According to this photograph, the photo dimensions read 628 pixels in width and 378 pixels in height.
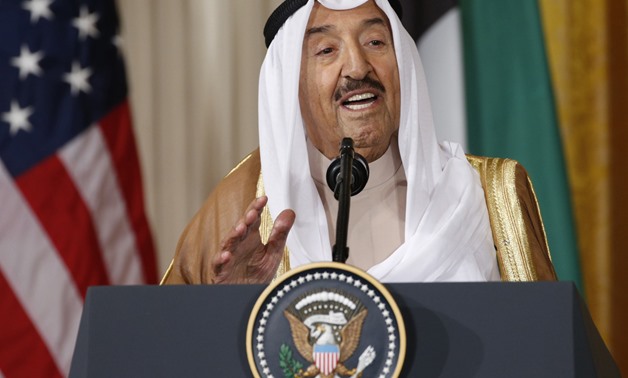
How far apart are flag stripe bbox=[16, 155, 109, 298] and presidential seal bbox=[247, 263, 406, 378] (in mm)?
2073

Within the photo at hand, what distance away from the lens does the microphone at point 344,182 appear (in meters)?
1.39

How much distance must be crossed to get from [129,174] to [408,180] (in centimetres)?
144

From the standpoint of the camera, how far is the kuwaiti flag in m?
3.15

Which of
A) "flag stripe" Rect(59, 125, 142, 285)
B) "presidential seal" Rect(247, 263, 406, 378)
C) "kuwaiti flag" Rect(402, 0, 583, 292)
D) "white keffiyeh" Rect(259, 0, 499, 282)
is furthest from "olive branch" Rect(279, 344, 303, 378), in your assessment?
"flag stripe" Rect(59, 125, 142, 285)

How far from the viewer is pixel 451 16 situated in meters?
3.38

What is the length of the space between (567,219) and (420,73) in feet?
3.46

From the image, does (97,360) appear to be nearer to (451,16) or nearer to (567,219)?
(567,219)

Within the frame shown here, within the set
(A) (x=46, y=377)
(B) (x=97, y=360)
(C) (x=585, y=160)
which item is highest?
(C) (x=585, y=160)

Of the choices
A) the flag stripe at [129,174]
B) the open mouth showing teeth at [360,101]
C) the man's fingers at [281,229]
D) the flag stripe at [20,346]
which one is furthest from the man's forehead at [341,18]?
the flag stripe at [20,346]

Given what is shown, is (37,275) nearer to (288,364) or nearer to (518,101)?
(518,101)

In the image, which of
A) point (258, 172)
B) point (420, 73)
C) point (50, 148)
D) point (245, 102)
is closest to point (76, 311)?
point (50, 148)

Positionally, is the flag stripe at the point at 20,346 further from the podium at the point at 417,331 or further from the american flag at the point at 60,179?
the podium at the point at 417,331

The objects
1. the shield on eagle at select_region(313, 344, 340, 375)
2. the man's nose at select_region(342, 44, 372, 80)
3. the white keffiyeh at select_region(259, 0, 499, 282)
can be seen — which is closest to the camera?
the shield on eagle at select_region(313, 344, 340, 375)

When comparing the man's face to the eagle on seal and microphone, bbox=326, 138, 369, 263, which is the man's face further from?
the eagle on seal
